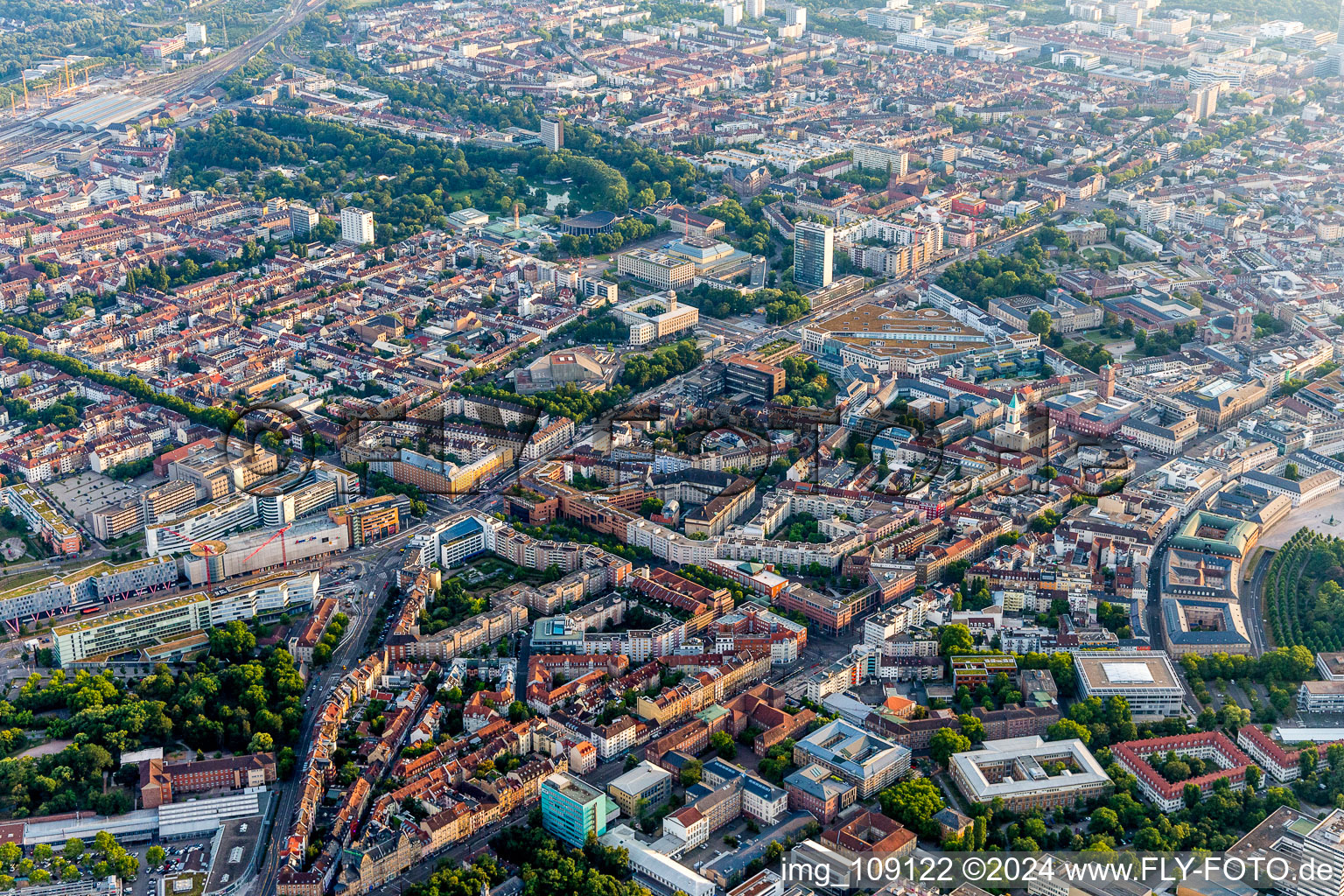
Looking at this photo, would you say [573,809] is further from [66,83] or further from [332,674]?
[66,83]

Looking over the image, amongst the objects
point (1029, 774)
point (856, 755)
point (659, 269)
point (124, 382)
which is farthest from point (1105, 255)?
point (124, 382)

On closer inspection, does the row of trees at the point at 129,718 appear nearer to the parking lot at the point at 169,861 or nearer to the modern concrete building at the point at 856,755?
the parking lot at the point at 169,861

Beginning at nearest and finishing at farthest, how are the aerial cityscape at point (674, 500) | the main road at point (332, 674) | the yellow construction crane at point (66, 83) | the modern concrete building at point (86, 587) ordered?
the main road at point (332, 674), the aerial cityscape at point (674, 500), the modern concrete building at point (86, 587), the yellow construction crane at point (66, 83)

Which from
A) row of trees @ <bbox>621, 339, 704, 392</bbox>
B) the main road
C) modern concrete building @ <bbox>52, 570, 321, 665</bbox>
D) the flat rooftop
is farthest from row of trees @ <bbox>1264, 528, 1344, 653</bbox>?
modern concrete building @ <bbox>52, 570, 321, 665</bbox>

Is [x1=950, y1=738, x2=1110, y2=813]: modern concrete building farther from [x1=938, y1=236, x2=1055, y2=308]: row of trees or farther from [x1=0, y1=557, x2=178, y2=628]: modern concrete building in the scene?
[x1=938, y1=236, x2=1055, y2=308]: row of trees

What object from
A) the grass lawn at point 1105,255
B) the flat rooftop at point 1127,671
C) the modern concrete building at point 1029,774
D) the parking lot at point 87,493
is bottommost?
the modern concrete building at point 1029,774

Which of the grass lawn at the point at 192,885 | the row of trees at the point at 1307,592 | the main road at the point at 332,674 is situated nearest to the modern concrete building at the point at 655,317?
the main road at the point at 332,674
